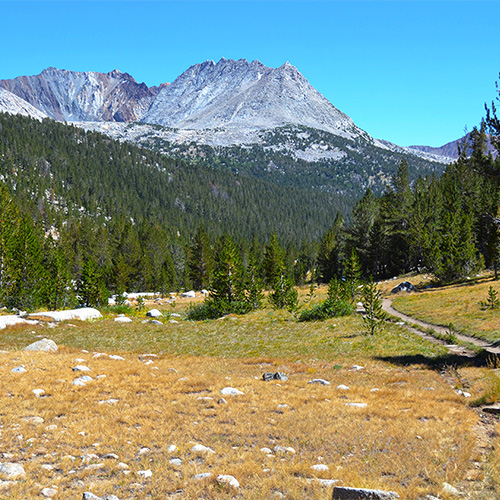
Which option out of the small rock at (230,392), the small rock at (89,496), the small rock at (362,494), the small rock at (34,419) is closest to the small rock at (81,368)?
the small rock at (34,419)

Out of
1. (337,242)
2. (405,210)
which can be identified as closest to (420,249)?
(405,210)

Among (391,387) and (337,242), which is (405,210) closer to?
(337,242)

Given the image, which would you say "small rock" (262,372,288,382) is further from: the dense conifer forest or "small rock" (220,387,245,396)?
the dense conifer forest

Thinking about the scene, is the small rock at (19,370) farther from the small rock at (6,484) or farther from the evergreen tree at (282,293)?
the evergreen tree at (282,293)

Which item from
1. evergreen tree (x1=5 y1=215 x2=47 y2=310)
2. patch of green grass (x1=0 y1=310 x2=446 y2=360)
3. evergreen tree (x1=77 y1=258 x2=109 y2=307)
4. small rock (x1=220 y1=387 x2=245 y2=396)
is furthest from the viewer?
evergreen tree (x1=77 y1=258 x2=109 y2=307)

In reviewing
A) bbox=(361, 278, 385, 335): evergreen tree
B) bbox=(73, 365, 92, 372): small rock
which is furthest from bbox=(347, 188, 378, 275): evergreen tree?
bbox=(73, 365, 92, 372): small rock

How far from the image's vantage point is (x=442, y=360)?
62.6 feet

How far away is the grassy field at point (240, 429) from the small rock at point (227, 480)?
92mm

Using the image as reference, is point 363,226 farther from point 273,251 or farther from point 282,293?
point 282,293

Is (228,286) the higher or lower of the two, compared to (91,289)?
higher

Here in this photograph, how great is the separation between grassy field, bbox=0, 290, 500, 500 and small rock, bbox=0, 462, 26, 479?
5.4 inches

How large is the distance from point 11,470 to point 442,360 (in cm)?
1939

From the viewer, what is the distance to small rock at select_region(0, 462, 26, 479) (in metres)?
6.29

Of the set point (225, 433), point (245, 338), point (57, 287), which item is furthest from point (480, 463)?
point (57, 287)
